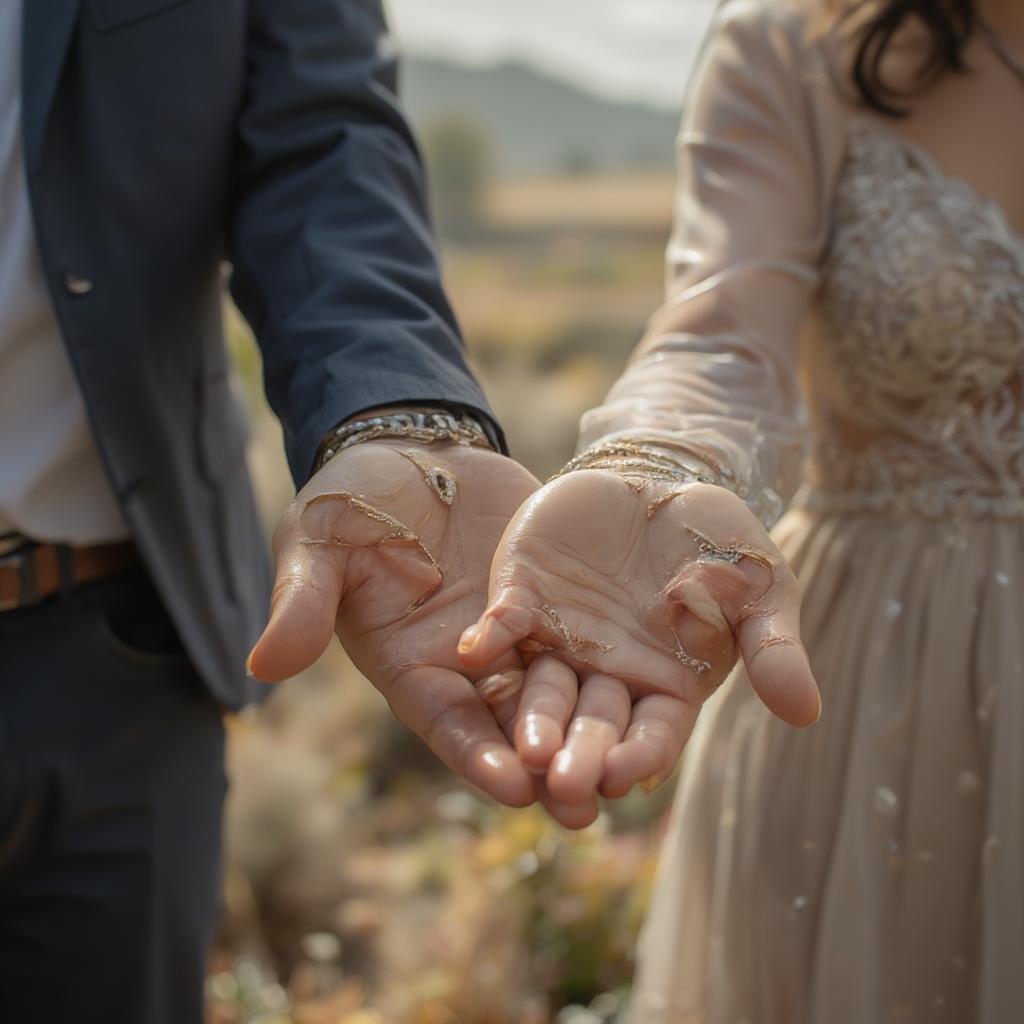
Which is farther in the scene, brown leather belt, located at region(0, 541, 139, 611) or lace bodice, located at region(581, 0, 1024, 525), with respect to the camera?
brown leather belt, located at region(0, 541, 139, 611)

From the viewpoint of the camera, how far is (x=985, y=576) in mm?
1610

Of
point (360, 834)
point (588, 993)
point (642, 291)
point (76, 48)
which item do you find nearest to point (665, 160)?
point (642, 291)

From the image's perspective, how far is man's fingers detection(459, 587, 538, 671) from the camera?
Result: 1.12 metres

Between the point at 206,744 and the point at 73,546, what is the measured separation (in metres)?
0.40

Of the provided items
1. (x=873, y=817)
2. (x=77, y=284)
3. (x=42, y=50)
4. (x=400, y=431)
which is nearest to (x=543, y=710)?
(x=400, y=431)

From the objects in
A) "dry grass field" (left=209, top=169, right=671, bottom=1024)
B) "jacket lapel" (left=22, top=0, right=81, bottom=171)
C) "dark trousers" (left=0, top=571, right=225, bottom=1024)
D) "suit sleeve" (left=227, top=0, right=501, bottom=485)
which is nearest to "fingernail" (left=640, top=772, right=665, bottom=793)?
"suit sleeve" (left=227, top=0, right=501, bottom=485)

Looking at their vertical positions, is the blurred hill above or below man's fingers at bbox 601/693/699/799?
below

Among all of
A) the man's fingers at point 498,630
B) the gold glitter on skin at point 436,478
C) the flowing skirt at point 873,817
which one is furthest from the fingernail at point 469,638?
the flowing skirt at point 873,817

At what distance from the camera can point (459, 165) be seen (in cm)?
1259

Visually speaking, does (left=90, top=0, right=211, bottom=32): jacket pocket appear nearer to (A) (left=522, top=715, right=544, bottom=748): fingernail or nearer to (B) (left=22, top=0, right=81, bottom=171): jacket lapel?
(B) (left=22, top=0, right=81, bottom=171): jacket lapel

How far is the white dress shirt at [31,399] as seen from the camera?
63.4 inches

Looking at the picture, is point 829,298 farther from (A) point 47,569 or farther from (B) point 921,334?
(A) point 47,569

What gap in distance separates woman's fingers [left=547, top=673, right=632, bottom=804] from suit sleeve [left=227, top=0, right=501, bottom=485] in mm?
448

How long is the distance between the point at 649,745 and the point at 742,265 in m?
0.78
